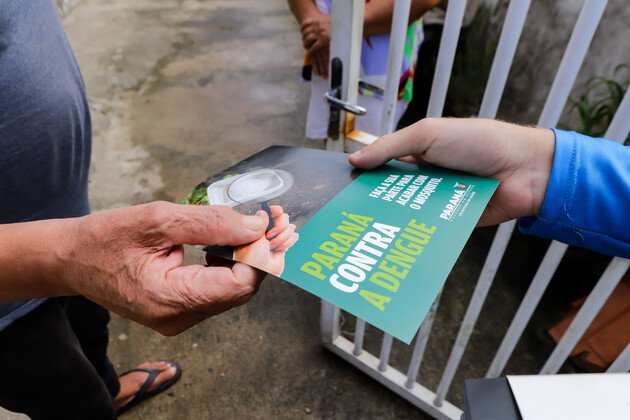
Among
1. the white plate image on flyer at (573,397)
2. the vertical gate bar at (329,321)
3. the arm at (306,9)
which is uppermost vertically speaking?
the arm at (306,9)

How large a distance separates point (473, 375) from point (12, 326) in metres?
1.44

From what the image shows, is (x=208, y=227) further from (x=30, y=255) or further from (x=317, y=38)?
(x=317, y=38)

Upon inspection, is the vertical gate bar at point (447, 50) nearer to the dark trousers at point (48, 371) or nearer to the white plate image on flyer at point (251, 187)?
the white plate image on flyer at point (251, 187)

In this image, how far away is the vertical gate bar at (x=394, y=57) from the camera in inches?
29.0

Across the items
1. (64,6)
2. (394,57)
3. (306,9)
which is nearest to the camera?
(394,57)

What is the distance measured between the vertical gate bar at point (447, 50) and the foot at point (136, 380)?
1263 millimetres

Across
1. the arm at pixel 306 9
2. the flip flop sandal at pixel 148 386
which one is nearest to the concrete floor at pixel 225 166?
the flip flop sandal at pixel 148 386

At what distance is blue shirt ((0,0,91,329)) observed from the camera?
25.1 inches

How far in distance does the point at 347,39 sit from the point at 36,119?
0.63 meters

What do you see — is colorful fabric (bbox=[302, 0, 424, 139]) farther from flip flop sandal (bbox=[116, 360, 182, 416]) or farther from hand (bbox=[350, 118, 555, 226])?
flip flop sandal (bbox=[116, 360, 182, 416])

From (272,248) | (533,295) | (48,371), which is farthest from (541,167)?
(48,371)

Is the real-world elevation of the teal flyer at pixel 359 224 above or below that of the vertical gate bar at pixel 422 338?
above

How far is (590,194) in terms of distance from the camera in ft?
2.05

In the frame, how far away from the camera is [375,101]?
4.17 ft
